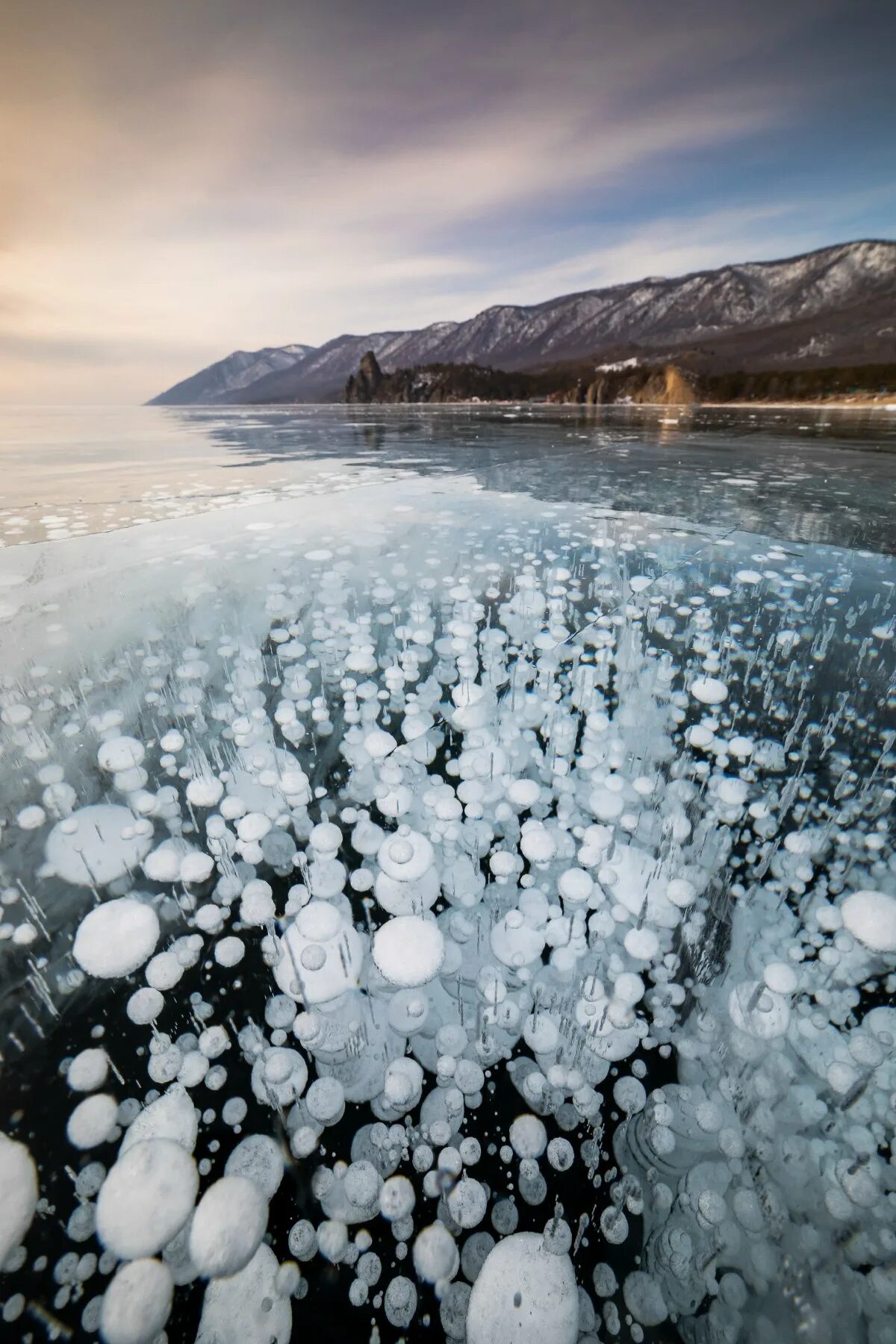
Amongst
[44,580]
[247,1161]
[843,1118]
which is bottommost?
[843,1118]

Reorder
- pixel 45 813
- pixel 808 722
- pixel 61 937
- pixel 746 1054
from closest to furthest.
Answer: pixel 746 1054 < pixel 61 937 < pixel 45 813 < pixel 808 722

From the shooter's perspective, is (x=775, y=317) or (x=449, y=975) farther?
(x=775, y=317)

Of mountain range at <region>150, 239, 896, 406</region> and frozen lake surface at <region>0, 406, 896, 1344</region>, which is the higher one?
mountain range at <region>150, 239, 896, 406</region>

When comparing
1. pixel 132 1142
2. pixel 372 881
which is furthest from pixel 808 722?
pixel 132 1142

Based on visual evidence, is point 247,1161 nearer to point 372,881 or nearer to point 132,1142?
point 132,1142

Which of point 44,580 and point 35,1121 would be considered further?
point 44,580

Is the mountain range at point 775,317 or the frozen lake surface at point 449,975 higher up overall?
the mountain range at point 775,317

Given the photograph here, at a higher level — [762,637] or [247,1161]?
[762,637]

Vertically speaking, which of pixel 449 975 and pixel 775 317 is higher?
pixel 775 317
